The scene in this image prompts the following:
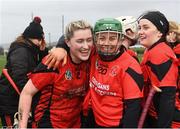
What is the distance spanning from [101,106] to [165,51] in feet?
2.62

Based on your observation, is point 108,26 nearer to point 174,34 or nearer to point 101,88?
point 101,88

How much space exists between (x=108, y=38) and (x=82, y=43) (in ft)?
1.00

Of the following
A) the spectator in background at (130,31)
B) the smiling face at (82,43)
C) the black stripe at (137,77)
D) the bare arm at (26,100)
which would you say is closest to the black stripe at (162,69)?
the black stripe at (137,77)

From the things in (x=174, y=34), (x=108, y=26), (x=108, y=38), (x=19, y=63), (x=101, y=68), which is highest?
(x=108, y=26)

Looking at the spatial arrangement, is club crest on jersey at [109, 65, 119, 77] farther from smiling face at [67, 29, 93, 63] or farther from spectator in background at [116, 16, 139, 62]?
spectator in background at [116, 16, 139, 62]

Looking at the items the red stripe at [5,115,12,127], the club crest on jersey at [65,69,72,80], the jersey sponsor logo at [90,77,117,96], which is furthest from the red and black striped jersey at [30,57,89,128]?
the red stripe at [5,115,12,127]

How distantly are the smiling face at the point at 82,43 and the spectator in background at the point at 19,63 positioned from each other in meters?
1.42

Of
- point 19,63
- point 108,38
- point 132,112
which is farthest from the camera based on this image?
point 19,63

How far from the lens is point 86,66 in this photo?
3961 mm

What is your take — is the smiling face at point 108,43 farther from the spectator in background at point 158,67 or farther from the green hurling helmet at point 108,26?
the spectator in background at point 158,67

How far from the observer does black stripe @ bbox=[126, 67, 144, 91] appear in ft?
11.1

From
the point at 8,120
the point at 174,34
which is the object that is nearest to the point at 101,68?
the point at 174,34

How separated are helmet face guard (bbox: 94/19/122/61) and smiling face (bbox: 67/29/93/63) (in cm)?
14

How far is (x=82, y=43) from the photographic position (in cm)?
377
